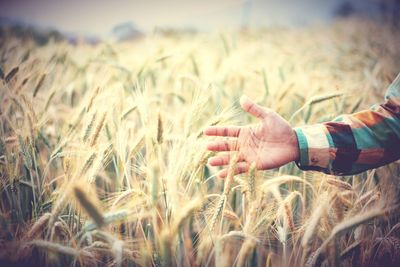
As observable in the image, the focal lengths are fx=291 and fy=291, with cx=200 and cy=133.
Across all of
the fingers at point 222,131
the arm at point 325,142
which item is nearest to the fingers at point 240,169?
the arm at point 325,142

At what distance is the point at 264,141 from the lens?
4.13ft

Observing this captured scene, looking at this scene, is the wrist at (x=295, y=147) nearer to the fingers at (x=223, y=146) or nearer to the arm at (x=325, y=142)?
the arm at (x=325, y=142)

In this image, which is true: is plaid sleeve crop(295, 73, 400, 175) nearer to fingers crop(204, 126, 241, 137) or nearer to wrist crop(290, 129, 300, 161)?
wrist crop(290, 129, 300, 161)

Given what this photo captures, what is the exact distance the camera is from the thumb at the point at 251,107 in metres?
1.21

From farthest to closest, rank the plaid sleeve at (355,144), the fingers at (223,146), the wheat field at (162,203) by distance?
the plaid sleeve at (355,144) → the fingers at (223,146) → the wheat field at (162,203)

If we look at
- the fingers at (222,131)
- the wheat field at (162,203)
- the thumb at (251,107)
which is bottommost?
the wheat field at (162,203)

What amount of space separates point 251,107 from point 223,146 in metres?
0.21

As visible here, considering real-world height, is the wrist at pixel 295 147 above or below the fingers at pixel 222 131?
below

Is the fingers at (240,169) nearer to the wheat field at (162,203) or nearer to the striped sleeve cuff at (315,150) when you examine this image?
the wheat field at (162,203)

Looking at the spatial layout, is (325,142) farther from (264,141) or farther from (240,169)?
(240,169)

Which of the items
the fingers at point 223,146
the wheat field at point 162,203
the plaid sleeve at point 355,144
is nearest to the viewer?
the wheat field at point 162,203

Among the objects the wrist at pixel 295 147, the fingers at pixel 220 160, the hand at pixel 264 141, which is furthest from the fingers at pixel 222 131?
the wrist at pixel 295 147

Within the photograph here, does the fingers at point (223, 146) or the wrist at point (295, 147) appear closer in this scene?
the fingers at point (223, 146)

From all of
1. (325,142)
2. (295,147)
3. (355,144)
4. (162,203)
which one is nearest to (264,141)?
(295,147)
